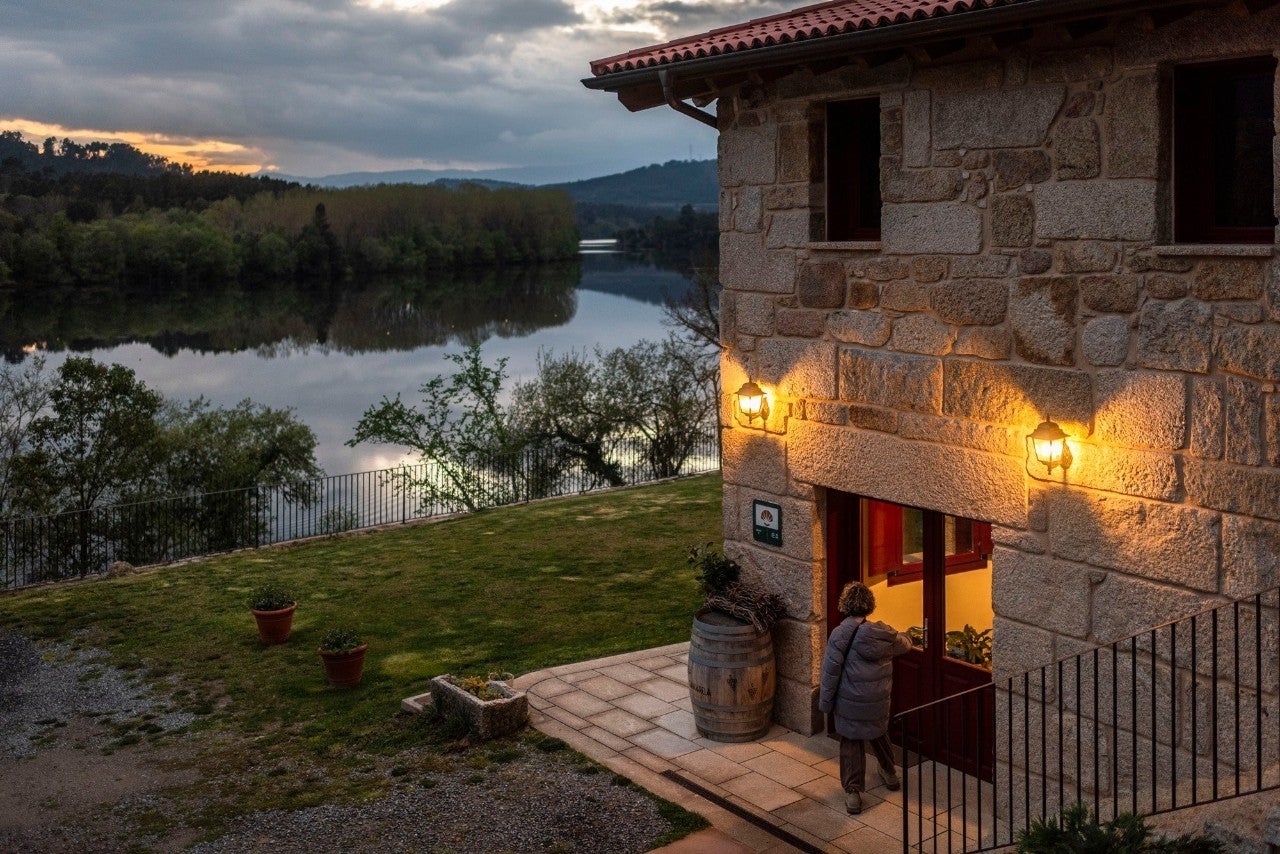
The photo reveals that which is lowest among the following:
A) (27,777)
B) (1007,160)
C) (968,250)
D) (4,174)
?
(27,777)

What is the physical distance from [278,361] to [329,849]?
51.4 m

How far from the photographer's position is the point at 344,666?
12.1 meters

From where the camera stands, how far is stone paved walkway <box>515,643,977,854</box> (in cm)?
838

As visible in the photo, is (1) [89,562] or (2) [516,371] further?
(2) [516,371]

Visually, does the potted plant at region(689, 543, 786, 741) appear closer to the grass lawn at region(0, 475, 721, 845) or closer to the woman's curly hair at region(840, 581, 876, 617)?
the woman's curly hair at region(840, 581, 876, 617)

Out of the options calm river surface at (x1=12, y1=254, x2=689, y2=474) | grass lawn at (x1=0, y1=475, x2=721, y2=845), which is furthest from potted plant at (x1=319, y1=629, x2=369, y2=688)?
→ calm river surface at (x1=12, y1=254, x2=689, y2=474)

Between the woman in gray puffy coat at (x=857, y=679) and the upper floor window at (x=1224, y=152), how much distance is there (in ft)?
10.2

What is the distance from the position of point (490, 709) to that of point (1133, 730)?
202 inches

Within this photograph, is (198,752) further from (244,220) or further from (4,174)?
(4,174)

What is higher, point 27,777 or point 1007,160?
point 1007,160

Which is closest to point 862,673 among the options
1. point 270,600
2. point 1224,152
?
point 1224,152

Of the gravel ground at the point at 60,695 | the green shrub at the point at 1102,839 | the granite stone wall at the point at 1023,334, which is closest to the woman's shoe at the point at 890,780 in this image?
the granite stone wall at the point at 1023,334

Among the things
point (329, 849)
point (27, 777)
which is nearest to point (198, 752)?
point (27, 777)

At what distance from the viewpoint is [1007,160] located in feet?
25.6
